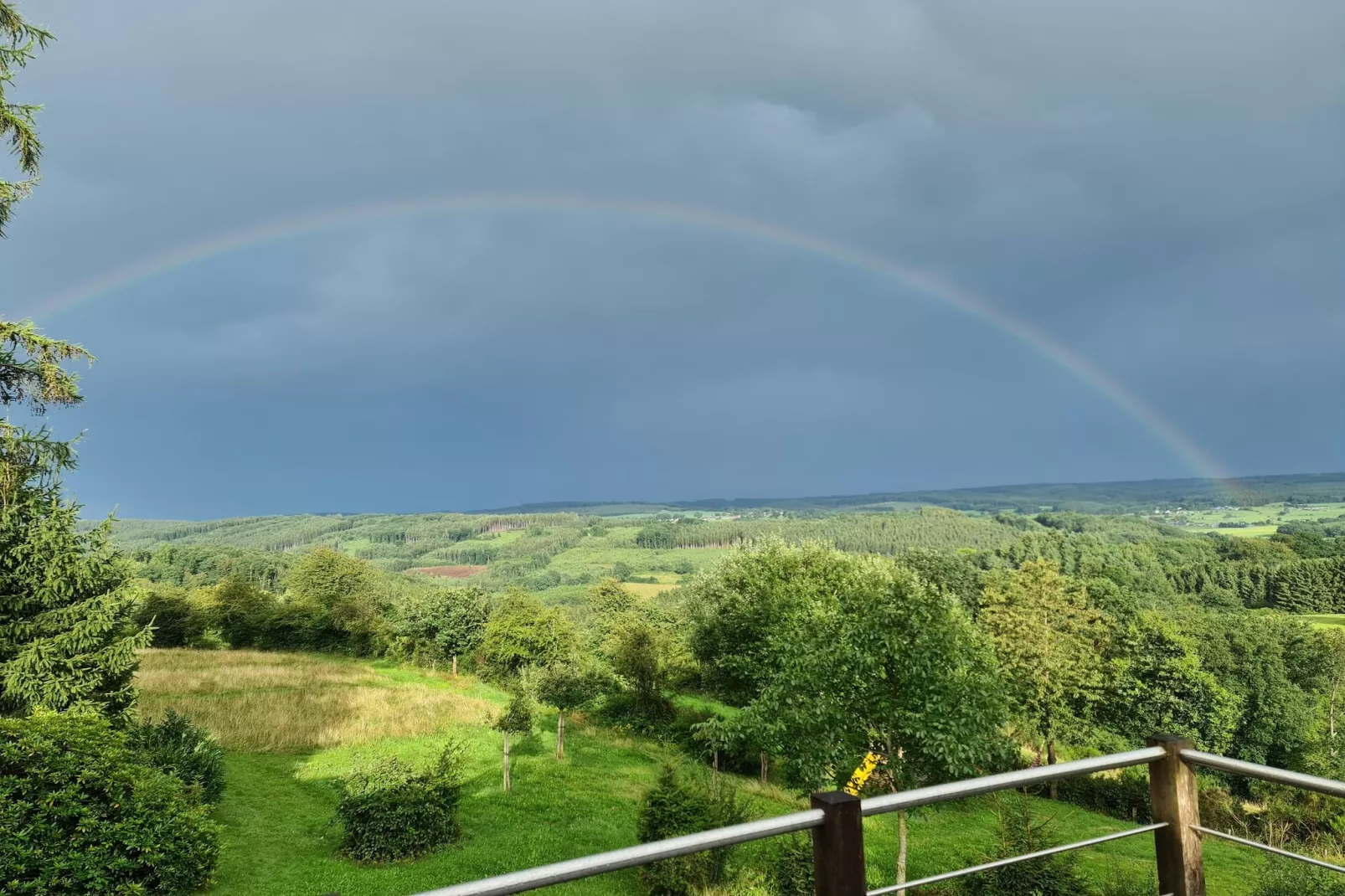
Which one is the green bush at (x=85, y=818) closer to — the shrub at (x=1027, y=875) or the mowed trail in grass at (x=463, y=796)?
the mowed trail in grass at (x=463, y=796)

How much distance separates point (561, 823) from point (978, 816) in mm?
16626

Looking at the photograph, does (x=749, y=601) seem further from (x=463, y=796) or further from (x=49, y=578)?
(x=49, y=578)

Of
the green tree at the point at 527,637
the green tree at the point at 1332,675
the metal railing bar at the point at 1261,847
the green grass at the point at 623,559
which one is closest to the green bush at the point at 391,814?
the metal railing bar at the point at 1261,847

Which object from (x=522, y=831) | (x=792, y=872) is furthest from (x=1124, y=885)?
(x=522, y=831)

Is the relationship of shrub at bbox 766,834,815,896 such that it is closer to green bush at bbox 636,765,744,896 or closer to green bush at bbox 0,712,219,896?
green bush at bbox 636,765,744,896

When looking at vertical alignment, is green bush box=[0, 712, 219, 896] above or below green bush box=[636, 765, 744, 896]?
above

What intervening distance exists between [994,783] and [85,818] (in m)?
13.2

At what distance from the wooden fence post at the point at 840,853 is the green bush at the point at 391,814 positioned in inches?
604

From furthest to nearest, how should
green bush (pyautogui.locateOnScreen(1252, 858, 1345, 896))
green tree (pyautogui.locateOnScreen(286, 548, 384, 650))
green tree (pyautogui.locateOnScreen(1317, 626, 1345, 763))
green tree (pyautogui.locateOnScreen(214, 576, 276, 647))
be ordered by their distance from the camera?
1. green tree (pyautogui.locateOnScreen(286, 548, 384, 650))
2. green tree (pyautogui.locateOnScreen(214, 576, 276, 647))
3. green tree (pyautogui.locateOnScreen(1317, 626, 1345, 763))
4. green bush (pyautogui.locateOnScreen(1252, 858, 1345, 896))

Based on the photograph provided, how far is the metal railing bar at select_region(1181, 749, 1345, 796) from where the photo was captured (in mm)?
2576

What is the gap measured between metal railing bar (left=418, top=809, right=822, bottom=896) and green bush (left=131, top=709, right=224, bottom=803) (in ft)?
51.5

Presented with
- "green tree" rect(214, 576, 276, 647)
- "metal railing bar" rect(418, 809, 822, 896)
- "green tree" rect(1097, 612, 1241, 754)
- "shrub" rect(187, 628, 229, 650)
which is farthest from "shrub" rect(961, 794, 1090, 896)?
"green tree" rect(214, 576, 276, 647)

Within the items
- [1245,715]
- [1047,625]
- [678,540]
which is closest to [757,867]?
[1047,625]

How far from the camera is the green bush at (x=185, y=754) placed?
14.1 metres
